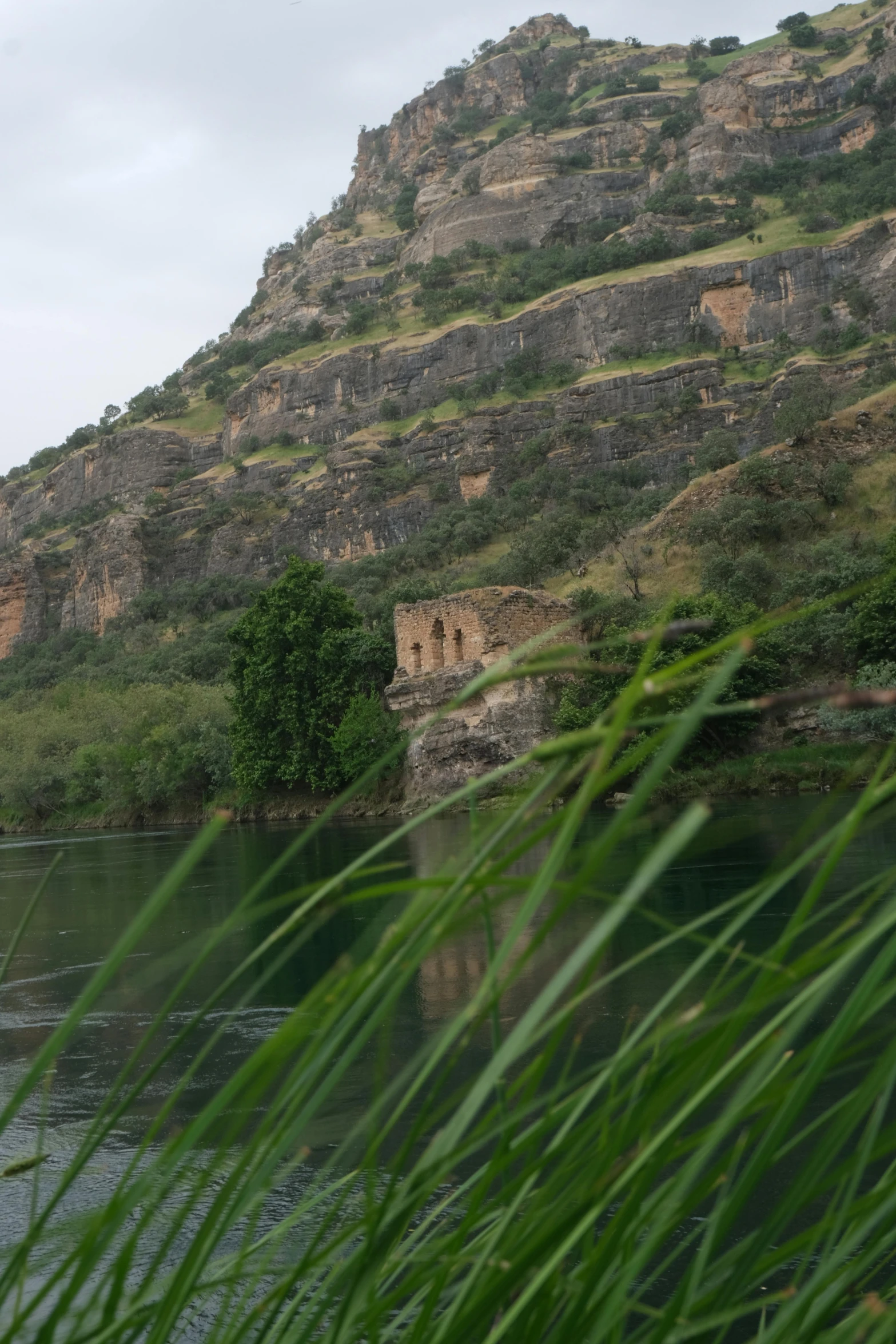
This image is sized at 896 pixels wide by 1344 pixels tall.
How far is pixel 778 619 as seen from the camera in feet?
2.45

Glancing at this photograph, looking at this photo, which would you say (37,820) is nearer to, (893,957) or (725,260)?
(893,957)

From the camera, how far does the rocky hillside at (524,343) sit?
50.1 m

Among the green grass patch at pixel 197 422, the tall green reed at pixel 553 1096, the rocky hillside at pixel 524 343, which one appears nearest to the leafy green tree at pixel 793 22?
the rocky hillside at pixel 524 343

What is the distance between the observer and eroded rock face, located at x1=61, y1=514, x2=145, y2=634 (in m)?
65.3

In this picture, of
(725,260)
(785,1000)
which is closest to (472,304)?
(725,260)

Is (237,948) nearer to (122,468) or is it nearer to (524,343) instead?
(524,343)

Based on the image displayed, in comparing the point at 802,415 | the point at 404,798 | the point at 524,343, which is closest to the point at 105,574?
the point at 524,343

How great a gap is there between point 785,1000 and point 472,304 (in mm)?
66757

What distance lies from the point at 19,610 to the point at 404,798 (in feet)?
168

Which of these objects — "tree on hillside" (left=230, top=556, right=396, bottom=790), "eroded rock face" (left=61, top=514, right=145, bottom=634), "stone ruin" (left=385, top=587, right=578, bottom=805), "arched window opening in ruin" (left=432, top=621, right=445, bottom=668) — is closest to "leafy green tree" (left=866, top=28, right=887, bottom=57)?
"eroded rock face" (left=61, top=514, right=145, bottom=634)

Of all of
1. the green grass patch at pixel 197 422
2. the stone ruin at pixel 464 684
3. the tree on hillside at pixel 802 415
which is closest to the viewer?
the stone ruin at pixel 464 684

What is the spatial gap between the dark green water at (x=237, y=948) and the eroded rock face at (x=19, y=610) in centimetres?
5480

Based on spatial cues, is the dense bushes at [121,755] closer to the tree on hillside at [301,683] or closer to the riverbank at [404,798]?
the riverbank at [404,798]

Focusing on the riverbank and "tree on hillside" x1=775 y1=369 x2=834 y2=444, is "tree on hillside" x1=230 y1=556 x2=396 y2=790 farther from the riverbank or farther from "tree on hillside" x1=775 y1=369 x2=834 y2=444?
"tree on hillside" x1=775 y1=369 x2=834 y2=444
